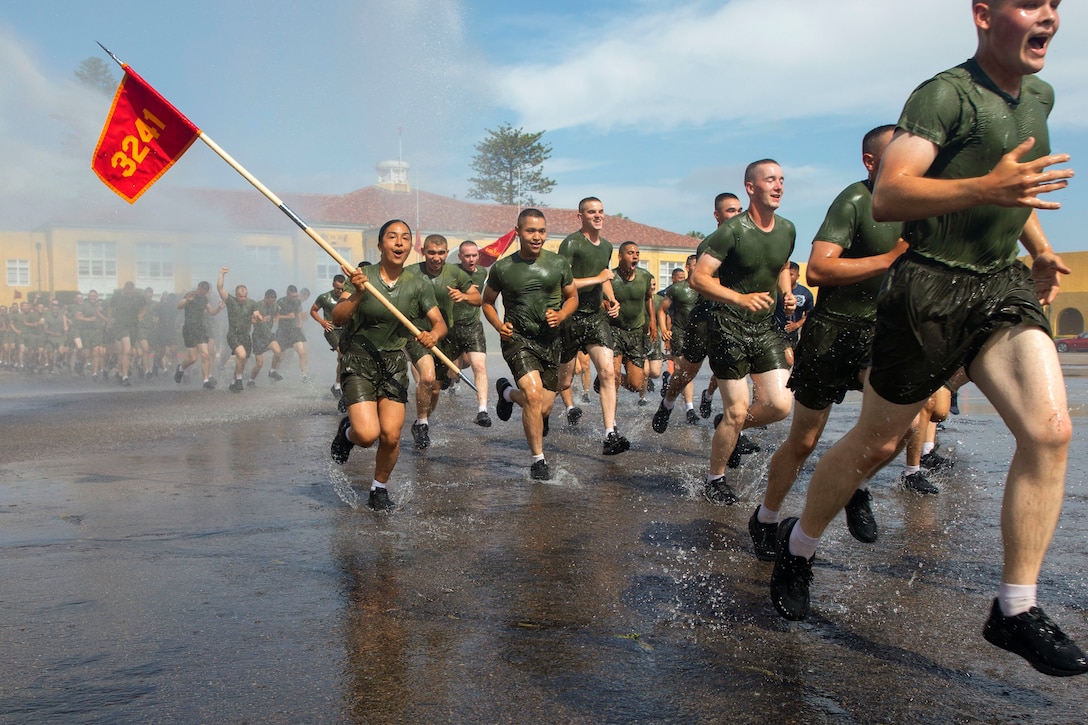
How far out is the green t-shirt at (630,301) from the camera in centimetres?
1178

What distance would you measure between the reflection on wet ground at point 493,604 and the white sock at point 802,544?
0.25 m

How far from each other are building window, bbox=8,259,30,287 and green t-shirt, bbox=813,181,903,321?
197 ft

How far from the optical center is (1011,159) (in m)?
2.77

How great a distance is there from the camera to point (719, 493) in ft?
20.3

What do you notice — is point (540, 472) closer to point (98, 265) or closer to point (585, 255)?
point (585, 255)

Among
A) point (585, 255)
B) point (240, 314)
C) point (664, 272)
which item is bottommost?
point (240, 314)

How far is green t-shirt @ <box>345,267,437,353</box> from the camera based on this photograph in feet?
21.7

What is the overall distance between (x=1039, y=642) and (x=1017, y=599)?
143 millimetres

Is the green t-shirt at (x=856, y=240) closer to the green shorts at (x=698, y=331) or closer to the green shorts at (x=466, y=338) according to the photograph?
the green shorts at (x=698, y=331)

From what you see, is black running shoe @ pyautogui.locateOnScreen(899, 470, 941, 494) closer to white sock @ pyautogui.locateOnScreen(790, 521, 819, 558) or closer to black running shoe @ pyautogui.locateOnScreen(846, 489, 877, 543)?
black running shoe @ pyautogui.locateOnScreen(846, 489, 877, 543)

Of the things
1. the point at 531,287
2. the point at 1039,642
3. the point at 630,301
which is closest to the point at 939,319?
the point at 1039,642

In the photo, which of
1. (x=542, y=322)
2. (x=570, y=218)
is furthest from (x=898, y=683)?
(x=570, y=218)

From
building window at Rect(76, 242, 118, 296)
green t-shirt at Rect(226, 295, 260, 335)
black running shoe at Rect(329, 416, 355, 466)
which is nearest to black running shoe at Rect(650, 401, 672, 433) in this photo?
black running shoe at Rect(329, 416, 355, 466)

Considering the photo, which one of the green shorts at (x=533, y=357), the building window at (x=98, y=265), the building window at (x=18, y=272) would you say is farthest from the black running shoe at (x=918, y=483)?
the building window at (x=18, y=272)
